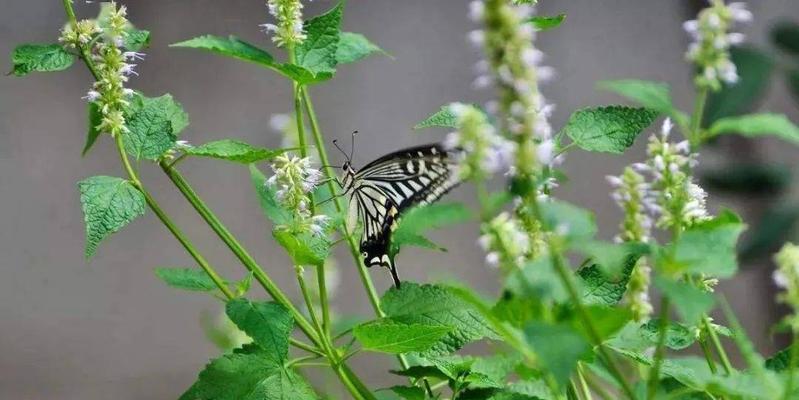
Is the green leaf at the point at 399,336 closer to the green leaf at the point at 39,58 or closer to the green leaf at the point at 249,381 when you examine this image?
the green leaf at the point at 249,381

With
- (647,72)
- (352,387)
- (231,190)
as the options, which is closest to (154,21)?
(231,190)

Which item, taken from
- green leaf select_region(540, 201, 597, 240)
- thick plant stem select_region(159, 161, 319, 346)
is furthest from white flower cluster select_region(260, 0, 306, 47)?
green leaf select_region(540, 201, 597, 240)

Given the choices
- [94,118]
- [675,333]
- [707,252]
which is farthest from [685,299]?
[94,118]

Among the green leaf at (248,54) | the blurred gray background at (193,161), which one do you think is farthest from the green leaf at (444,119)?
the blurred gray background at (193,161)

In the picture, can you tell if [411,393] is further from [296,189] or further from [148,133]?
[148,133]

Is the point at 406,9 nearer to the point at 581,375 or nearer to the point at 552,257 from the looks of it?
the point at 581,375
